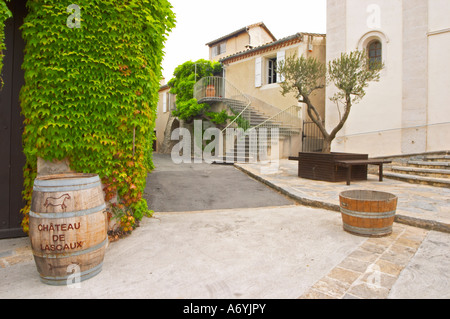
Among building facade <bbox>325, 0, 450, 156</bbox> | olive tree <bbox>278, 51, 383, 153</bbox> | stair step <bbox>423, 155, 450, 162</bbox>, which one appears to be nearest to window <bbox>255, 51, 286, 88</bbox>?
building facade <bbox>325, 0, 450, 156</bbox>

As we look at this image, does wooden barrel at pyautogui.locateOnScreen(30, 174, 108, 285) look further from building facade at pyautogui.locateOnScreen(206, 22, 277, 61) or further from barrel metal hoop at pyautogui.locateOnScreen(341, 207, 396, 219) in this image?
building facade at pyautogui.locateOnScreen(206, 22, 277, 61)

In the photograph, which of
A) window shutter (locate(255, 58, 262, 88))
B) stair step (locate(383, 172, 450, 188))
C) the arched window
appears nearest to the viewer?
stair step (locate(383, 172, 450, 188))

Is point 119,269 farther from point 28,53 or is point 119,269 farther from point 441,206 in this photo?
point 441,206

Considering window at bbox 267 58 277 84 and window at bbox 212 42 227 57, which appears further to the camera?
window at bbox 212 42 227 57

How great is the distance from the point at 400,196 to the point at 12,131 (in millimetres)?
6406

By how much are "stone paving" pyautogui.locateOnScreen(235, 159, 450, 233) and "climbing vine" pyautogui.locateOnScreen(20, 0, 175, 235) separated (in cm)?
332

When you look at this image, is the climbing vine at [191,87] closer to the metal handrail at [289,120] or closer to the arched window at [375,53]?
the metal handrail at [289,120]

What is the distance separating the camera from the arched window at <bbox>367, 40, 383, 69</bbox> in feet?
32.9

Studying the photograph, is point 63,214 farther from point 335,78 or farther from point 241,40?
point 241,40

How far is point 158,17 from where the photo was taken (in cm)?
377

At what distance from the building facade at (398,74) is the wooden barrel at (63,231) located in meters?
9.98

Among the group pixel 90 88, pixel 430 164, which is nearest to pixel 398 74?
pixel 430 164


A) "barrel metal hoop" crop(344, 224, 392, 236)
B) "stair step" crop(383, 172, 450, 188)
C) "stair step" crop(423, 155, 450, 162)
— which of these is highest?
"stair step" crop(423, 155, 450, 162)
